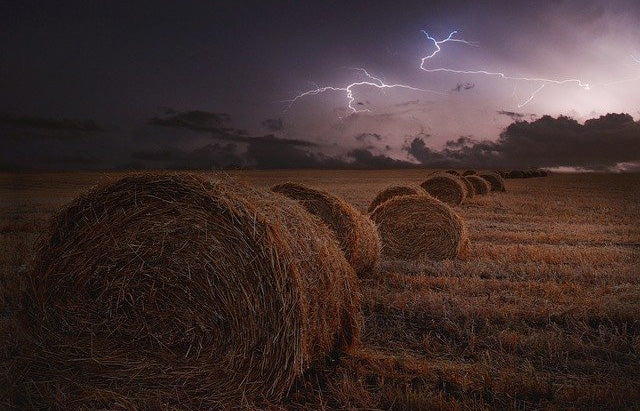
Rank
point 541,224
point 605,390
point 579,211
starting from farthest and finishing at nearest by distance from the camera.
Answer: point 579,211
point 541,224
point 605,390

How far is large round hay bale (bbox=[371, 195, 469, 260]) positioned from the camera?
9078mm

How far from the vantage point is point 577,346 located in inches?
180

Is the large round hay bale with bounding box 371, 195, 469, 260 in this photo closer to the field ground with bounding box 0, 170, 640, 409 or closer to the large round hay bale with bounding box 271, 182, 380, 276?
the field ground with bounding box 0, 170, 640, 409

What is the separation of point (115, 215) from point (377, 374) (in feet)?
8.13

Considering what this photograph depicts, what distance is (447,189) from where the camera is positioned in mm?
18516

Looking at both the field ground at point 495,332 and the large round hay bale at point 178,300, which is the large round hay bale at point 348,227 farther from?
the large round hay bale at point 178,300

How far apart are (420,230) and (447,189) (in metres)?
9.63

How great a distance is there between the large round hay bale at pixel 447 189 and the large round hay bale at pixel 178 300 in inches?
570

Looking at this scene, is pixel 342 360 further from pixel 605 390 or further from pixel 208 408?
pixel 605 390

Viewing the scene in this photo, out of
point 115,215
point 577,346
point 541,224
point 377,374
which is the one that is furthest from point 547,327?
point 541,224

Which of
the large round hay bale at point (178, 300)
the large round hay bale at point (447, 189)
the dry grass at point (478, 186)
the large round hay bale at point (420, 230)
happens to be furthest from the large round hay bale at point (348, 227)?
the dry grass at point (478, 186)

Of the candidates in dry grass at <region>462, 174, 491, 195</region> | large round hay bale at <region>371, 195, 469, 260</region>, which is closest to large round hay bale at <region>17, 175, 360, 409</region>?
large round hay bale at <region>371, 195, 469, 260</region>

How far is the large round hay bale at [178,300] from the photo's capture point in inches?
148

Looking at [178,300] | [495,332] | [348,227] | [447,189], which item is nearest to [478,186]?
[447,189]
